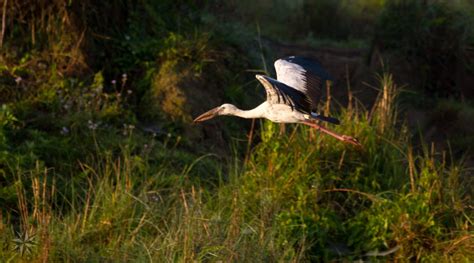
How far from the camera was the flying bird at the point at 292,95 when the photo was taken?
544cm

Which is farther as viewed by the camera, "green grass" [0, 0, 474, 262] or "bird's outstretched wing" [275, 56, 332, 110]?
"green grass" [0, 0, 474, 262]

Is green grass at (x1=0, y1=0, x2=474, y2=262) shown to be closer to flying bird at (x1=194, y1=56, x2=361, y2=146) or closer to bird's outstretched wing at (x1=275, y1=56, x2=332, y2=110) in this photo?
flying bird at (x1=194, y1=56, x2=361, y2=146)

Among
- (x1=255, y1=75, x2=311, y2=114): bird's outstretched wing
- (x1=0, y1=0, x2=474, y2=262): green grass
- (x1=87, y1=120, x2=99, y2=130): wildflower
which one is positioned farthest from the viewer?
(x1=87, y1=120, x2=99, y2=130): wildflower

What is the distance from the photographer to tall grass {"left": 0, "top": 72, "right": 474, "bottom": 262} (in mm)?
5887

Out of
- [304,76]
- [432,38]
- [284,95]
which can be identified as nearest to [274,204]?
[304,76]

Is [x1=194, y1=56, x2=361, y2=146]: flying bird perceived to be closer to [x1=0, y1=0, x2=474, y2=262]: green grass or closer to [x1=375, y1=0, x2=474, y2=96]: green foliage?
[x1=0, y1=0, x2=474, y2=262]: green grass

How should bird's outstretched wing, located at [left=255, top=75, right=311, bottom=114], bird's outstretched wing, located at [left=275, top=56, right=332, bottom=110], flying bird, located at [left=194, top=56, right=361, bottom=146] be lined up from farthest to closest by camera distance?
bird's outstretched wing, located at [left=275, top=56, right=332, bottom=110], flying bird, located at [left=194, top=56, right=361, bottom=146], bird's outstretched wing, located at [left=255, top=75, right=311, bottom=114]

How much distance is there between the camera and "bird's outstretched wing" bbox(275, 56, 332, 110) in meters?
5.87

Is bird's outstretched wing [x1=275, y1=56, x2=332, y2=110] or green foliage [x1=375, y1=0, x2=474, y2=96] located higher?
bird's outstretched wing [x1=275, y1=56, x2=332, y2=110]

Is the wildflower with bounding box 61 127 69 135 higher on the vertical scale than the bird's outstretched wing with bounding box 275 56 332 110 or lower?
lower

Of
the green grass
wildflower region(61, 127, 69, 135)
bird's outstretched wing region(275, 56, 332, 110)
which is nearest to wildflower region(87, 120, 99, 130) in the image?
the green grass

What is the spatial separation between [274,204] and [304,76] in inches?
50.9

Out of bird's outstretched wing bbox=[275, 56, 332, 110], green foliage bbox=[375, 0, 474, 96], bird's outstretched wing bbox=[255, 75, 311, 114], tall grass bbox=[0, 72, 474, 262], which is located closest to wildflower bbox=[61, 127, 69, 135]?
tall grass bbox=[0, 72, 474, 262]

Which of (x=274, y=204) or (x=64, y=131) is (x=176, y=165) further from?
(x=274, y=204)
